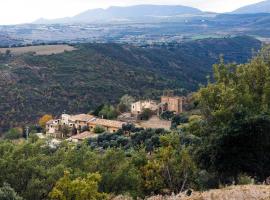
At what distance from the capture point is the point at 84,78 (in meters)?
78.9

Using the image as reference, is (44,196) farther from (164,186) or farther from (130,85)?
(130,85)

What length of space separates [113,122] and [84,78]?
31.1m

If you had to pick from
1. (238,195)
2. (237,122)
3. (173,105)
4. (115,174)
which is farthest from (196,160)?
(173,105)

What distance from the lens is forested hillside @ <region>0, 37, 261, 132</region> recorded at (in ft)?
212

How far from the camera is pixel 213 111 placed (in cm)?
1902

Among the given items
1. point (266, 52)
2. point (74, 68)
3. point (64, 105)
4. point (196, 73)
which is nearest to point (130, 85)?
point (74, 68)

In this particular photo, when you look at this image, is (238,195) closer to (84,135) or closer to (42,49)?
(84,135)

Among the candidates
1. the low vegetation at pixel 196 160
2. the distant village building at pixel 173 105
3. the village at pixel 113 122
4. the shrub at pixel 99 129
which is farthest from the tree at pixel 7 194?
the distant village building at pixel 173 105

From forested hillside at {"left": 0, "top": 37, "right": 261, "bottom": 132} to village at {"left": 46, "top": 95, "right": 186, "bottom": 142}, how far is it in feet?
30.3

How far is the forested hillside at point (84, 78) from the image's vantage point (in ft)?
212

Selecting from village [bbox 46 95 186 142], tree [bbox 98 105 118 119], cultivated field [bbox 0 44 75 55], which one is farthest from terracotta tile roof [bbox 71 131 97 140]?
cultivated field [bbox 0 44 75 55]

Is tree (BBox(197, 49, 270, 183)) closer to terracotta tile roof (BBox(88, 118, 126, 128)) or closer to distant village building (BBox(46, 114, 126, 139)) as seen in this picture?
terracotta tile roof (BBox(88, 118, 126, 128))

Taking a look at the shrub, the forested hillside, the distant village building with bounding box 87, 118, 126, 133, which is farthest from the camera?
the forested hillside

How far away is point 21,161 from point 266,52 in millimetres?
11654
